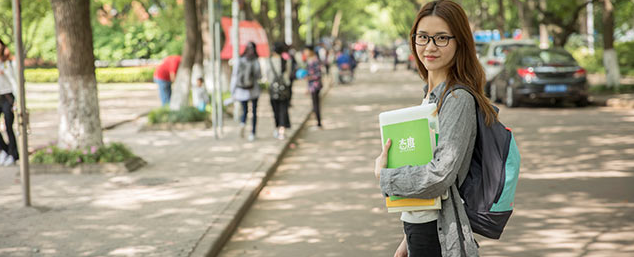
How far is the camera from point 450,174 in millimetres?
2699

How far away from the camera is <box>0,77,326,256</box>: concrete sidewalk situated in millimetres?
5910

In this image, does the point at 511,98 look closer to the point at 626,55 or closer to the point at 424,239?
the point at 626,55

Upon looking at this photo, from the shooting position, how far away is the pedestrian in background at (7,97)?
10438mm

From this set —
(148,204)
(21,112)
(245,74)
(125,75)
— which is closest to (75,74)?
(21,112)

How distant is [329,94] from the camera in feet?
91.7

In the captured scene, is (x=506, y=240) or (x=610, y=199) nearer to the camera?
(x=506, y=240)

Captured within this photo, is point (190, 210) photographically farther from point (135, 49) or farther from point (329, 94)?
point (135, 49)

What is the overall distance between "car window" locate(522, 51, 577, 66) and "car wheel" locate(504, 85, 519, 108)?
74cm

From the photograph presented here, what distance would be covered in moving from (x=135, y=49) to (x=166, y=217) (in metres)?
44.3

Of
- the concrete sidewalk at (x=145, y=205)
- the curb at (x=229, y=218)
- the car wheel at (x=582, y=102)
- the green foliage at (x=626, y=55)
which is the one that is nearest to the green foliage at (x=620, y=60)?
the green foliage at (x=626, y=55)

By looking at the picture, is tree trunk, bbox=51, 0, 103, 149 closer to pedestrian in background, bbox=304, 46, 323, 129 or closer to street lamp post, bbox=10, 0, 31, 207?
street lamp post, bbox=10, 0, 31, 207

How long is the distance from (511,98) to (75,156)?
1275cm

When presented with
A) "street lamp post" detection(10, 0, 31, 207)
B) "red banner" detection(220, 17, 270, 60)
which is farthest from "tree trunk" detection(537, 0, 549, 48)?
"street lamp post" detection(10, 0, 31, 207)

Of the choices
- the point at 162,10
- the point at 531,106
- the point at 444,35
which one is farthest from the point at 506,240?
the point at 162,10
